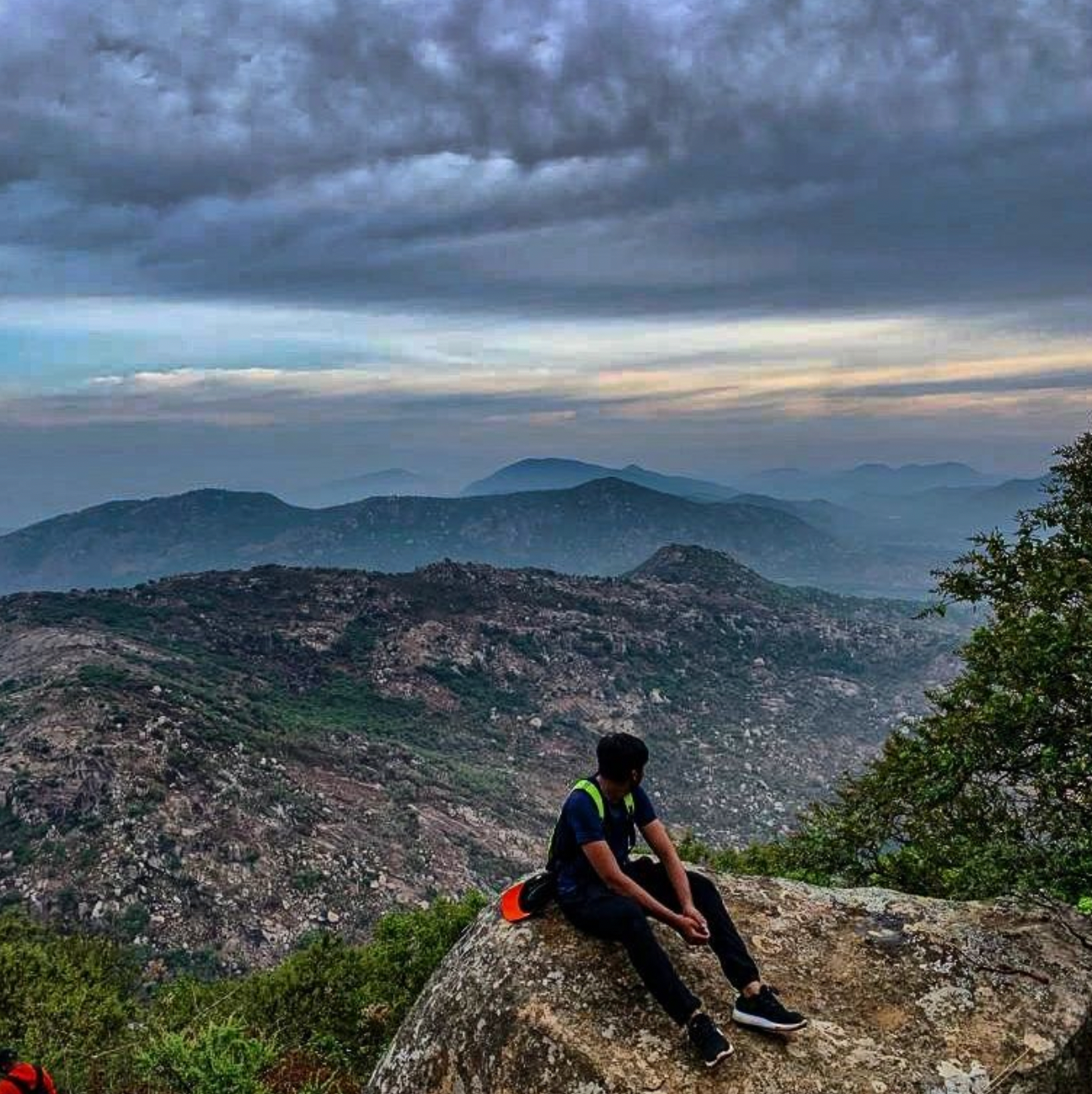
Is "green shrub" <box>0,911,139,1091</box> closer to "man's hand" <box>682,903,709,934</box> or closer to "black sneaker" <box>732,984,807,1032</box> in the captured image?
"man's hand" <box>682,903,709,934</box>

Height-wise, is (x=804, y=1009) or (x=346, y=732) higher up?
(x=804, y=1009)

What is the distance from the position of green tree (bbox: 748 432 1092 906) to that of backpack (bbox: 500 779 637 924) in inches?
304

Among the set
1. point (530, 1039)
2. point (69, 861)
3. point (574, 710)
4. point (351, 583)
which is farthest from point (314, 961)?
point (351, 583)

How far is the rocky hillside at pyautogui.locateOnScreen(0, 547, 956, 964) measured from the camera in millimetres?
63219

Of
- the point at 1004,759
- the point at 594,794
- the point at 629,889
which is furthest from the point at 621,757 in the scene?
the point at 1004,759

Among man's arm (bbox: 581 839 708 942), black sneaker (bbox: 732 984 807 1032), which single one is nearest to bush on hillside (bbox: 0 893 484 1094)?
man's arm (bbox: 581 839 708 942)

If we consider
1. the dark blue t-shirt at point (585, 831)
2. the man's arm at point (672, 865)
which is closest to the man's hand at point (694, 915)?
the man's arm at point (672, 865)

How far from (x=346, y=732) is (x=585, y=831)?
106 meters

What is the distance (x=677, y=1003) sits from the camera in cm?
691

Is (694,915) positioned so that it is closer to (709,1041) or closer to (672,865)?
(672,865)

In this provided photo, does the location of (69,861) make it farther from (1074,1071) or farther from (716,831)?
(716,831)

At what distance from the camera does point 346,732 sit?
107m

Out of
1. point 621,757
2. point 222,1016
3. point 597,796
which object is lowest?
point 222,1016

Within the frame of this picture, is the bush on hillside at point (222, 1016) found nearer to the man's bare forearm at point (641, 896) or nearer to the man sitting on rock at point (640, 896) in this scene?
the man sitting on rock at point (640, 896)
